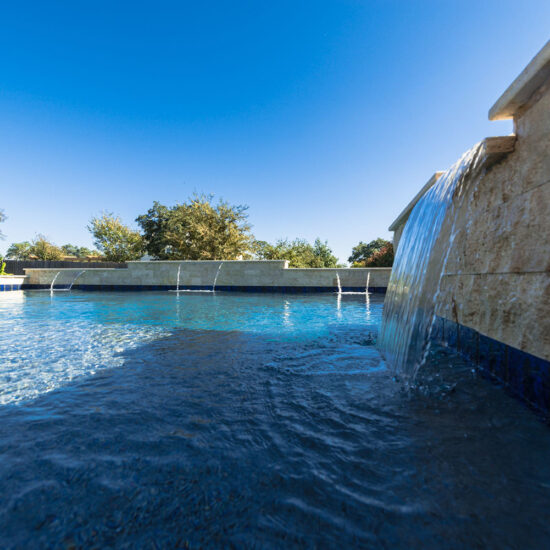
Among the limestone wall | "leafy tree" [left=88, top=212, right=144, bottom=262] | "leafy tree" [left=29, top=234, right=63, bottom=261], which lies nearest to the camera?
the limestone wall

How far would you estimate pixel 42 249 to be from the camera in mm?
34125

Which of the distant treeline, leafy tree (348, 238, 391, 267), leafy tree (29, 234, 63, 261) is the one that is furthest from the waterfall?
leafy tree (29, 234, 63, 261)

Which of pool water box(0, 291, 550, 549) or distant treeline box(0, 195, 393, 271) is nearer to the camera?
pool water box(0, 291, 550, 549)

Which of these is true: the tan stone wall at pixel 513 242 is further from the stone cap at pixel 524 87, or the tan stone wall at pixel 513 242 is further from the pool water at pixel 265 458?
the pool water at pixel 265 458

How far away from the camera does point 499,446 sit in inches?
55.4

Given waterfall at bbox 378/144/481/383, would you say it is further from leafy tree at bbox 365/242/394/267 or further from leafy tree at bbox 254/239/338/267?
leafy tree at bbox 254/239/338/267

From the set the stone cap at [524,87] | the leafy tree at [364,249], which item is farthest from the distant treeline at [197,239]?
the stone cap at [524,87]

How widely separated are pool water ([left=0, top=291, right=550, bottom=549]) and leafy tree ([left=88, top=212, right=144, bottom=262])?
1086 inches

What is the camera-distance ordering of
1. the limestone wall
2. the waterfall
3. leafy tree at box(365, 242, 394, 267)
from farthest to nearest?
leafy tree at box(365, 242, 394, 267) < the limestone wall < the waterfall

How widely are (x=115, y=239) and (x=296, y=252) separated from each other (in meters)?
18.5

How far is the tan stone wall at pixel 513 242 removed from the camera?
1.82 meters

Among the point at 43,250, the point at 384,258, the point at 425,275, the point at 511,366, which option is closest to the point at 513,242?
the point at 425,275

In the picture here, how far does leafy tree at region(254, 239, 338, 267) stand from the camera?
21.5 metres

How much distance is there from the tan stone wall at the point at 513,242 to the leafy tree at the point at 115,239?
28.8 m
